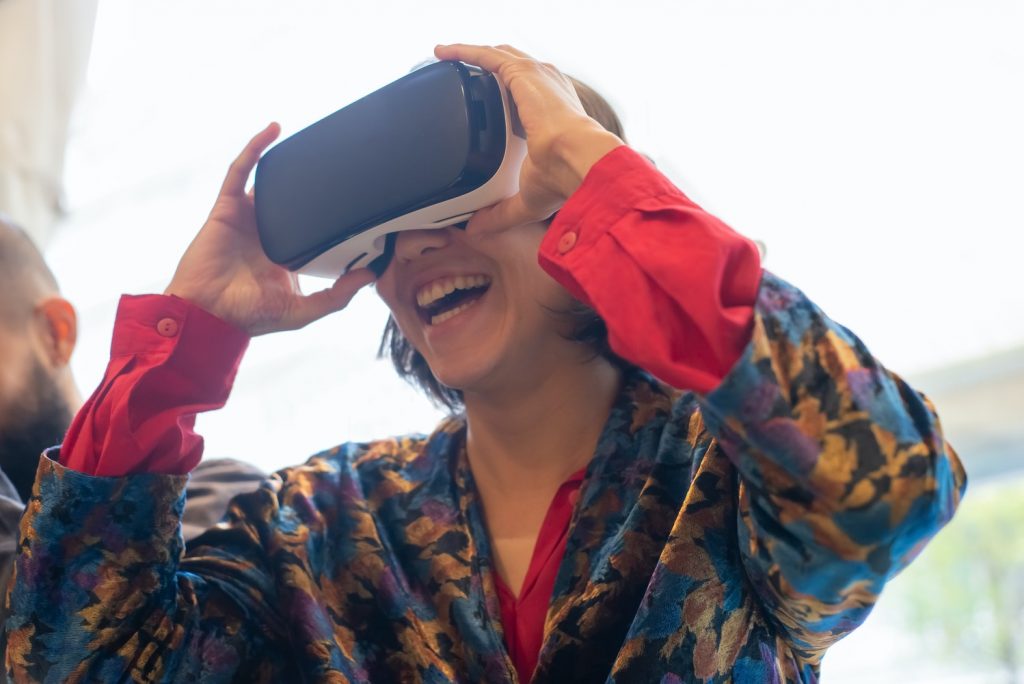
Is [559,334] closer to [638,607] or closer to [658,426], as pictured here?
[658,426]

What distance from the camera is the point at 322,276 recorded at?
1000 mm

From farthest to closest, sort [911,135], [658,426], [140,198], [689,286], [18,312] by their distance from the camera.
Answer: [140,198] → [911,135] → [18,312] → [658,426] → [689,286]

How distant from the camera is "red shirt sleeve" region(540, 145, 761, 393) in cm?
62

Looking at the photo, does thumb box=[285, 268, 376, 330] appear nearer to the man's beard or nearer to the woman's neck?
the woman's neck

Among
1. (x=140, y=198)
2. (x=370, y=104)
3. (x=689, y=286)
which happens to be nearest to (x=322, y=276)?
(x=370, y=104)

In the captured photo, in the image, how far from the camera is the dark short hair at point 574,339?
96 centimetres

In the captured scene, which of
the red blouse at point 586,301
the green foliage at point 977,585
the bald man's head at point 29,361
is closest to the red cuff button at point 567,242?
the red blouse at point 586,301

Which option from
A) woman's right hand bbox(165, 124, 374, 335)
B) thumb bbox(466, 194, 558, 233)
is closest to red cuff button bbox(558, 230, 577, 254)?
thumb bbox(466, 194, 558, 233)

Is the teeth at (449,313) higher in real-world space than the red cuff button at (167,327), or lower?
lower

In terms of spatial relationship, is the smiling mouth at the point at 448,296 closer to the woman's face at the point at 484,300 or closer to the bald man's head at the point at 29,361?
the woman's face at the point at 484,300

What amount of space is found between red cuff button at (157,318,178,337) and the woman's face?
8.1 inches

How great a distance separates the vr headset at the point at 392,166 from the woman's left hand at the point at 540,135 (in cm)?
1

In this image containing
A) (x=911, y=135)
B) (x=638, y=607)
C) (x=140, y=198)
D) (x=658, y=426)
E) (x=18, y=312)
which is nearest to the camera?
(x=638, y=607)

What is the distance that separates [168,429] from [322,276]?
0.22 meters
